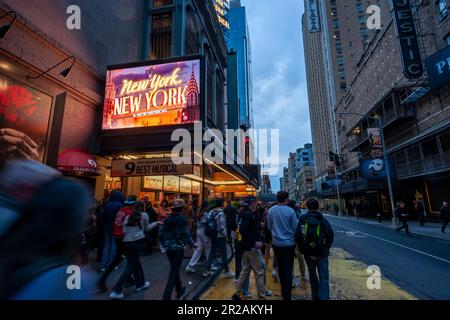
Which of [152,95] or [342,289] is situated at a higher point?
[152,95]

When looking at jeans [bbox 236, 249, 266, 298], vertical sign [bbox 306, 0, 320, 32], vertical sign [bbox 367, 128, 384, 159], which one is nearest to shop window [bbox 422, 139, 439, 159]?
vertical sign [bbox 367, 128, 384, 159]

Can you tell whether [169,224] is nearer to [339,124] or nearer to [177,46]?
[177,46]

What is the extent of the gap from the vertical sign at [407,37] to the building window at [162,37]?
21100mm

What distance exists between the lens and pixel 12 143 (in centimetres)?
755

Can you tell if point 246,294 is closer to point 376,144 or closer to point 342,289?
point 342,289

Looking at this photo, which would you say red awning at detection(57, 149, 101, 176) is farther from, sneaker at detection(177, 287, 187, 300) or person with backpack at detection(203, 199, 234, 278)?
sneaker at detection(177, 287, 187, 300)

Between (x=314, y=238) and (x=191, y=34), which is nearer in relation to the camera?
(x=314, y=238)

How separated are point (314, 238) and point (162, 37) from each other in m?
17.4

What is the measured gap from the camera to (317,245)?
14.5 feet

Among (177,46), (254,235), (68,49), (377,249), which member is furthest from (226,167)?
(254,235)

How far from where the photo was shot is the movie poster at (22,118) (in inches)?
291

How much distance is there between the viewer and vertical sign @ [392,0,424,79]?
850 inches

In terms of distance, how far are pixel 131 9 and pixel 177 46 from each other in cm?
369

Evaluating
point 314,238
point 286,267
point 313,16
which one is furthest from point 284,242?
point 313,16
